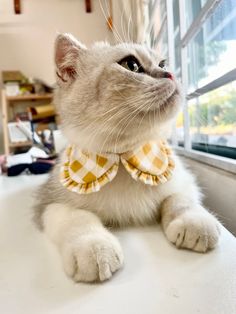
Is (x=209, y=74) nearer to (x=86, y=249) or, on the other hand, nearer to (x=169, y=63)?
(x=169, y=63)

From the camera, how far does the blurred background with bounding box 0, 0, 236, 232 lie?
97 centimetres

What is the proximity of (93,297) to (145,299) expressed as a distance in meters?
0.08

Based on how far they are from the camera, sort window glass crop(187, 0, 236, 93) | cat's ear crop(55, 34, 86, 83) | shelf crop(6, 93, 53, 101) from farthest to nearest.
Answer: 1. shelf crop(6, 93, 53, 101)
2. window glass crop(187, 0, 236, 93)
3. cat's ear crop(55, 34, 86, 83)

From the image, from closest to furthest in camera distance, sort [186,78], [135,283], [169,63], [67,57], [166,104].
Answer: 1. [135,283]
2. [166,104]
3. [67,57]
4. [186,78]
5. [169,63]

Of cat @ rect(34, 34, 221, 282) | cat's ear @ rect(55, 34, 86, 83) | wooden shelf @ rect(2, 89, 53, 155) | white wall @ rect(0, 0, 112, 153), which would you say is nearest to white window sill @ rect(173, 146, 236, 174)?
cat @ rect(34, 34, 221, 282)

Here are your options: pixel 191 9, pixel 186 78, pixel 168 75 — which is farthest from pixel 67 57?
pixel 191 9

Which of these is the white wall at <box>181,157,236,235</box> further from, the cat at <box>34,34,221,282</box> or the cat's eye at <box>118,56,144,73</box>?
the cat's eye at <box>118,56,144,73</box>

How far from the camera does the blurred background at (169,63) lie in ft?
3.18

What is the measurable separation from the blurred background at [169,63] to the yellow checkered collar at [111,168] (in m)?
0.18

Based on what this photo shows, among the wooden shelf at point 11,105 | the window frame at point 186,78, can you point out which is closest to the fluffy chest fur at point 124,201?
Answer: the window frame at point 186,78

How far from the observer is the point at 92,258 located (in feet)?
1.65

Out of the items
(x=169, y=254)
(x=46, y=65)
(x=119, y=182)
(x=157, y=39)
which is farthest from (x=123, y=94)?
(x=46, y=65)

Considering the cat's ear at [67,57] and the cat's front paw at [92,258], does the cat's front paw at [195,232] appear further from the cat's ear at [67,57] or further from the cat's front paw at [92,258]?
the cat's ear at [67,57]

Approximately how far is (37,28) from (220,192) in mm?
3997
